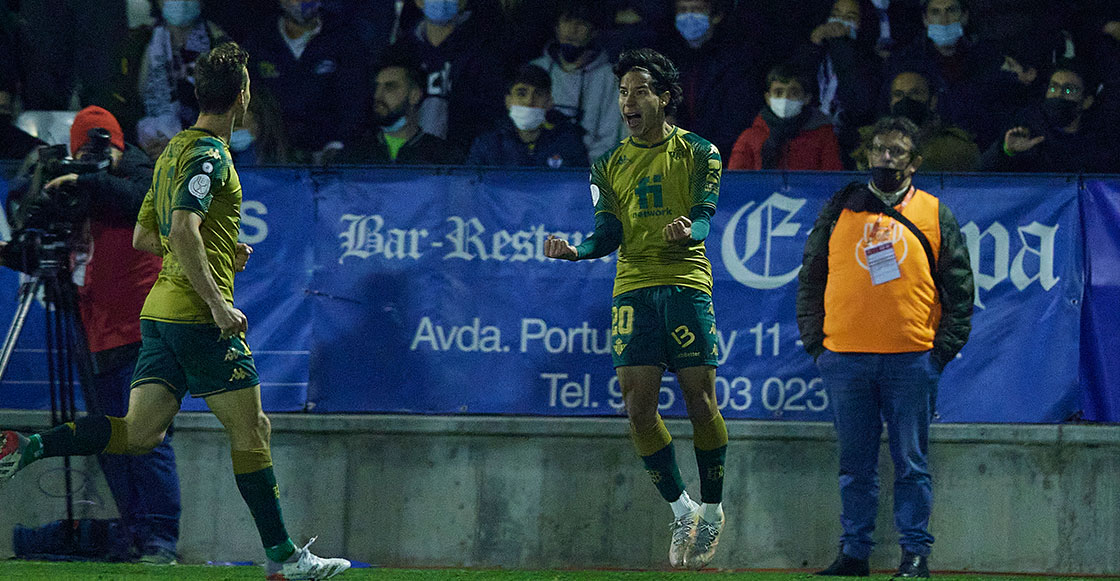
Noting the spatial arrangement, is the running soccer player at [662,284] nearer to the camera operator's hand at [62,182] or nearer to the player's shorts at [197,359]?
the player's shorts at [197,359]

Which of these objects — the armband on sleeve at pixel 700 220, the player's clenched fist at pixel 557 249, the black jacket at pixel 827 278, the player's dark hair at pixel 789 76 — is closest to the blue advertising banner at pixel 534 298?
the black jacket at pixel 827 278

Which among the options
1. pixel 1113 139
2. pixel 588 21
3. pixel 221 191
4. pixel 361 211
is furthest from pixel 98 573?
pixel 1113 139

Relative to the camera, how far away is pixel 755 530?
330 inches

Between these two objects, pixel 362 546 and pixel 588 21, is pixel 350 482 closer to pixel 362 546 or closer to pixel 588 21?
pixel 362 546

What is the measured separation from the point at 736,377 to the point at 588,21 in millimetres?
2857

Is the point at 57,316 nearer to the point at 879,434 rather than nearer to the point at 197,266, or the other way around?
the point at 197,266

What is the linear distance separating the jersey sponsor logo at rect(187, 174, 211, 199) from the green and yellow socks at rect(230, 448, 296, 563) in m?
1.05

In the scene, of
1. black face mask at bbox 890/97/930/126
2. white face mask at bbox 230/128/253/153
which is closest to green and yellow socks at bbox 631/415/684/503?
black face mask at bbox 890/97/930/126

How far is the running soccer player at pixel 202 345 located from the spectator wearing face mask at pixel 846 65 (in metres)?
4.65

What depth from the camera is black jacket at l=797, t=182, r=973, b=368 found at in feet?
25.0

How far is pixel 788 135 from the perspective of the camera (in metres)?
8.97

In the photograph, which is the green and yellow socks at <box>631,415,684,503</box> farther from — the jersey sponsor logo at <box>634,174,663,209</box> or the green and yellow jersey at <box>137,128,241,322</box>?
the green and yellow jersey at <box>137,128,241,322</box>

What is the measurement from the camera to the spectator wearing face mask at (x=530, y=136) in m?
9.02

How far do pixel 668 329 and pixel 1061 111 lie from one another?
3883 millimetres
